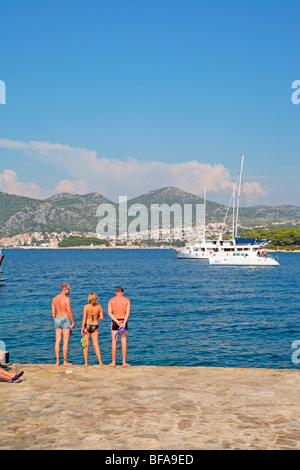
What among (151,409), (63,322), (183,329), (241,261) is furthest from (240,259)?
(151,409)

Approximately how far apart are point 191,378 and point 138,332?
14558 mm

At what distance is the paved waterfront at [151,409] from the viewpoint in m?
6.29

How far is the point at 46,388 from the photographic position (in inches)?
356

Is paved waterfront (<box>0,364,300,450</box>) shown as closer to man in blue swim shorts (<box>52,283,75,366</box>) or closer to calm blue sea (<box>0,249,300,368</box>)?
man in blue swim shorts (<box>52,283,75,366</box>)

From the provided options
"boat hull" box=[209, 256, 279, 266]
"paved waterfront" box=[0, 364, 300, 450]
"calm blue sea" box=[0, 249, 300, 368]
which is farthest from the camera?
"boat hull" box=[209, 256, 279, 266]

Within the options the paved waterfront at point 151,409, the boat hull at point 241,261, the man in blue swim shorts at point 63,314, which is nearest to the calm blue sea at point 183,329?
the man in blue swim shorts at point 63,314

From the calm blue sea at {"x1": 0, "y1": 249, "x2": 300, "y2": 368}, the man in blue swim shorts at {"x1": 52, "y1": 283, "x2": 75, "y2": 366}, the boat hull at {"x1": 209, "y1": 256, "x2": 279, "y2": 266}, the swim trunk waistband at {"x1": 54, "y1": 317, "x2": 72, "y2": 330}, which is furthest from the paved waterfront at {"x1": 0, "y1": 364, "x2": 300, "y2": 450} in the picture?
the boat hull at {"x1": 209, "y1": 256, "x2": 279, "y2": 266}

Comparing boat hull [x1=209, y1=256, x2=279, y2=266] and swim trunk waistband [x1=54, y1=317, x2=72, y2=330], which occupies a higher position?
swim trunk waistband [x1=54, y1=317, x2=72, y2=330]

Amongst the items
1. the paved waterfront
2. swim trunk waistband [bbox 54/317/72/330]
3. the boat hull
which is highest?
swim trunk waistband [bbox 54/317/72/330]

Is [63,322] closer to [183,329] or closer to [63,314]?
[63,314]

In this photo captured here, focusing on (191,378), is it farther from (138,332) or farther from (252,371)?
(138,332)

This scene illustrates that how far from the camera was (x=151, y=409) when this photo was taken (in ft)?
25.0

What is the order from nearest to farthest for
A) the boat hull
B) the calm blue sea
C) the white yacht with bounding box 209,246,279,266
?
1. the calm blue sea
2. the boat hull
3. the white yacht with bounding box 209,246,279,266

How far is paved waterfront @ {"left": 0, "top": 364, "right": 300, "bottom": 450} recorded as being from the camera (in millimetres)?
6289
